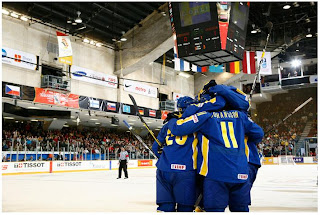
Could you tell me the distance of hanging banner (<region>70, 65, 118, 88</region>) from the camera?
22750mm

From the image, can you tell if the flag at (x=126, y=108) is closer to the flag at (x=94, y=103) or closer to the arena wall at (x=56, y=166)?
the flag at (x=94, y=103)

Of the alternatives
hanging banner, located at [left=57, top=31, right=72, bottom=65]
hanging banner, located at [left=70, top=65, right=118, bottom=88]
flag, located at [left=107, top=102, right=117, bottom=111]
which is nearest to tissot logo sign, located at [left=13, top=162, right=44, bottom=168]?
hanging banner, located at [left=57, top=31, right=72, bottom=65]

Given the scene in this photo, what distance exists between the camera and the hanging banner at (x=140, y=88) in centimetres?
2650

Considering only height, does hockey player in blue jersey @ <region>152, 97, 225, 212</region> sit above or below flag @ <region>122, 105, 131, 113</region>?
below

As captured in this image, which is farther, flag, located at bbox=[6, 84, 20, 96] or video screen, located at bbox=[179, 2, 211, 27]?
flag, located at bbox=[6, 84, 20, 96]

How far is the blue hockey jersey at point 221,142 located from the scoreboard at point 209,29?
23.8 ft

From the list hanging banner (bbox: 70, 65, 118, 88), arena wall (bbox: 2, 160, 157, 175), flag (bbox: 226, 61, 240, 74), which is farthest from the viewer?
hanging banner (bbox: 70, 65, 118, 88)

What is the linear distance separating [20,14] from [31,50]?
227 centimetres

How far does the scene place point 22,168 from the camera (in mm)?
16781

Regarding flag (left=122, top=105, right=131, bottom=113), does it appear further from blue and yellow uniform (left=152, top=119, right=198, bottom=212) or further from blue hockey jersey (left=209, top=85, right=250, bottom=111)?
blue hockey jersey (left=209, top=85, right=250, bottom=111)

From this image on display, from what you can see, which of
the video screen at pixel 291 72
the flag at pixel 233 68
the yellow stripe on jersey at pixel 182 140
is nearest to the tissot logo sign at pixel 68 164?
the flag at pixel 233 68

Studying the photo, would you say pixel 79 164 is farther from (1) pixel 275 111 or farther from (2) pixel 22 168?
(1) pixel 275 111

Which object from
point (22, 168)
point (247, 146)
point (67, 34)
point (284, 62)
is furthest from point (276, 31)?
point (247, 146)

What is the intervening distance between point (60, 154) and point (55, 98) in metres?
3.37
